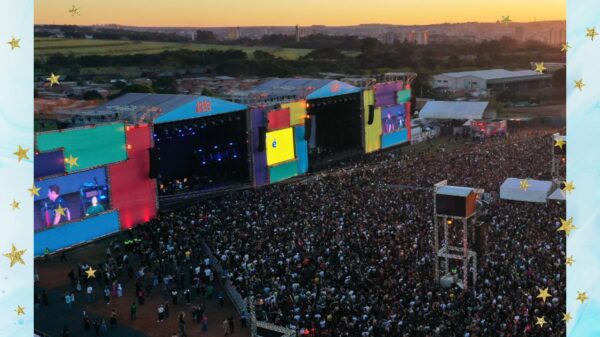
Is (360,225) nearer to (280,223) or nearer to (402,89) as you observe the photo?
(280,223)

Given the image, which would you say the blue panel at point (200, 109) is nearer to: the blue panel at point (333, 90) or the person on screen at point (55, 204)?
the person on screen at point (55, 204)

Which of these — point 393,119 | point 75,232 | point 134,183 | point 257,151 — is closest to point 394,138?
point 393,119

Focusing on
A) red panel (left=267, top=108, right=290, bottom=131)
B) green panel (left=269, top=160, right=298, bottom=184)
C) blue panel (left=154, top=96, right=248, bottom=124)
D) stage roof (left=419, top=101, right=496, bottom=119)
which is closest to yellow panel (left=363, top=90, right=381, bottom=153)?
green panel (left=269, top=160, right=298, bottom=184)

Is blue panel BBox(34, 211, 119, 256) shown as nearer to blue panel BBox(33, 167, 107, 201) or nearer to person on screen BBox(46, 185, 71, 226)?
person on screen BBox(46, 185, 71, 226)

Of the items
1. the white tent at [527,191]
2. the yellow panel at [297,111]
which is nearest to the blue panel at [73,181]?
the yellow panel at [297,111]

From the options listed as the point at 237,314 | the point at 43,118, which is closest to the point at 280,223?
the point at 237,314
